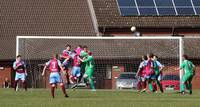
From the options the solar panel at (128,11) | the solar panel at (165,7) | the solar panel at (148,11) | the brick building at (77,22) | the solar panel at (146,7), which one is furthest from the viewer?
the brick building at (77,22)

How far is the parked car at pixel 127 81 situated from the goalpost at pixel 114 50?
742mm

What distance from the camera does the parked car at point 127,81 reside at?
42.5 metres

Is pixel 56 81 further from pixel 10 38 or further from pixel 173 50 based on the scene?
pixel 10 38

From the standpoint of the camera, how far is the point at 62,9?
58812 millimetres

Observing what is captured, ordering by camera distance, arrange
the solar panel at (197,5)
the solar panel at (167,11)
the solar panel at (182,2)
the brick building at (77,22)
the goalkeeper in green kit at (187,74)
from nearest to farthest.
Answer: the goalkeeper in green kit at (187,74)
the solar panel at (182,2)
the solar panel at (197,5)
the solar panel at (167,11)
the brick building at (77,22)

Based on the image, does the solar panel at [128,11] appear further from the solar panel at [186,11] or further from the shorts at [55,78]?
the shorts at [55,78]

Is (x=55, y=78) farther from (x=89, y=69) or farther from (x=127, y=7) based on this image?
(x=127, y=7)

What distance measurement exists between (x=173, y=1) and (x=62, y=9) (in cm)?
978

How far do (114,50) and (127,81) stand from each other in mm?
4628

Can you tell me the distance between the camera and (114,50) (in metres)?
46.9

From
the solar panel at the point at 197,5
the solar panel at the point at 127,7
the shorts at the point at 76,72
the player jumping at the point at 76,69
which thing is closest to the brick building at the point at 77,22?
the solar panel at the point at 127,7

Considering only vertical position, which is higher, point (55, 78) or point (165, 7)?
point (165, 7)

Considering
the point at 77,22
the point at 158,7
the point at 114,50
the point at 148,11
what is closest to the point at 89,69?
the point at 114,50

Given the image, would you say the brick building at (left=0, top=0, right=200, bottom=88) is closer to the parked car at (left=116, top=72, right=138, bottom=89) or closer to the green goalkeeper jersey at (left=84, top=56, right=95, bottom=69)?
the parked car at (left=116, top=72, right=138, bottom=89)
